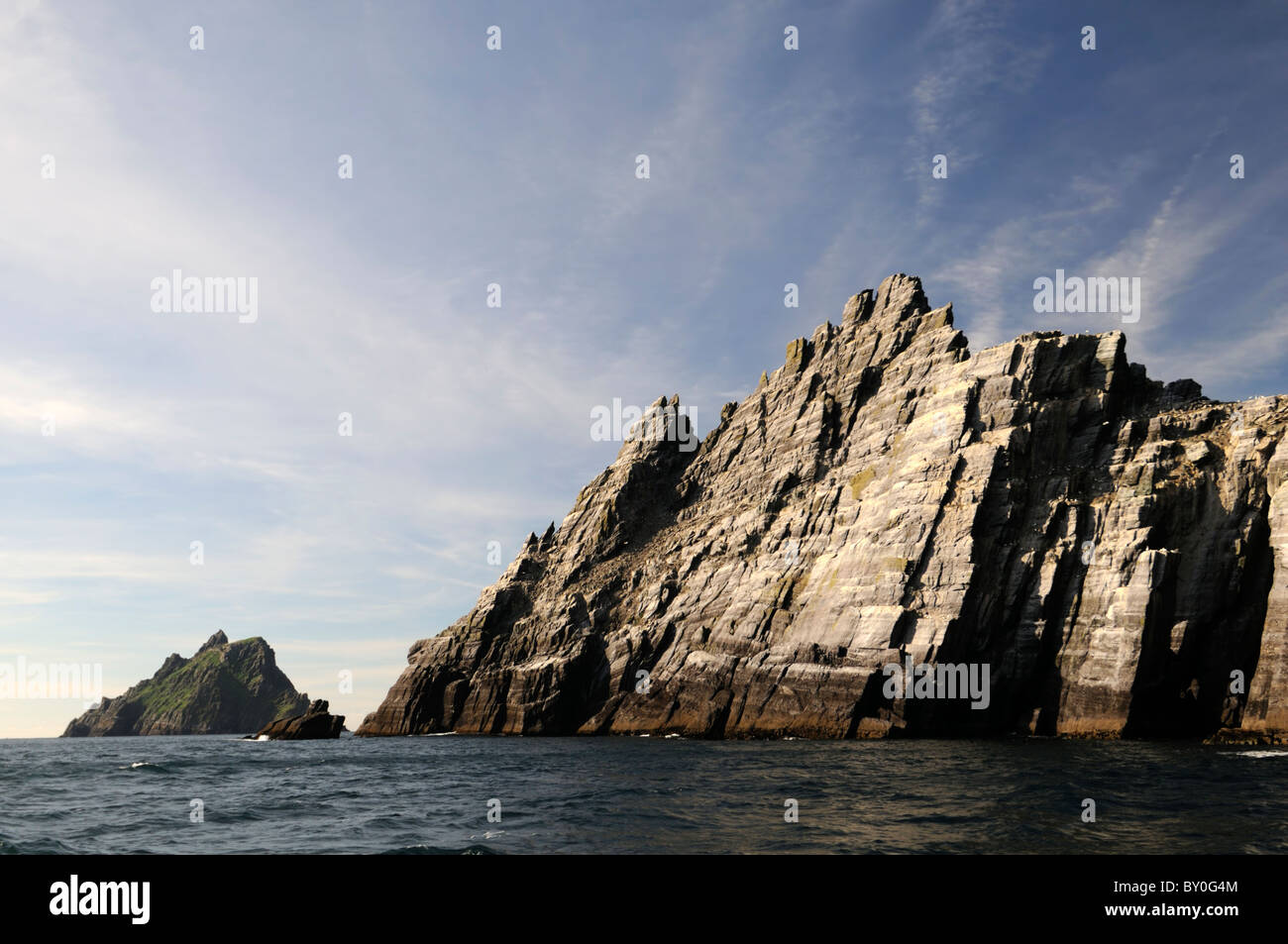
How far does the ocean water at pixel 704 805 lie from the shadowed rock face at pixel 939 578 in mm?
13202

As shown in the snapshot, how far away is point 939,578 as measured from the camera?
215 feet

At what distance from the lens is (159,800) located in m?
32.6

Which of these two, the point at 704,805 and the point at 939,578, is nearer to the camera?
the point at 704,805

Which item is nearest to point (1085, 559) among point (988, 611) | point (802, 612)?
point (988, 611)

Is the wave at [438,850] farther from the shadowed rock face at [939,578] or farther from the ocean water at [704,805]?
the shadowed rock face at [939,578]

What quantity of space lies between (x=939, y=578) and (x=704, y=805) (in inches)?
1804

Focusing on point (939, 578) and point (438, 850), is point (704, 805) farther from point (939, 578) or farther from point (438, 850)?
point (939, 578)

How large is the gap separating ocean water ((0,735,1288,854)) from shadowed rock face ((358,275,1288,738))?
43.3 ft

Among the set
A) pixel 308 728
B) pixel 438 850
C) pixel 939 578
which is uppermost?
pixel 939 578

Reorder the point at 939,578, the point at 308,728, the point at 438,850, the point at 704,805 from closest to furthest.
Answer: the point at 438,850 < the point at 704,805 < the point at 939,578 < the point at 308,728

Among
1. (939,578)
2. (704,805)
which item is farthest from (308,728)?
(704,805)

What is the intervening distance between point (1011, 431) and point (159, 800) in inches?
2842
